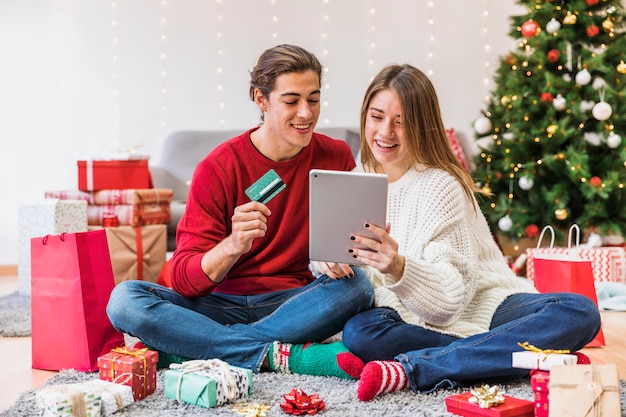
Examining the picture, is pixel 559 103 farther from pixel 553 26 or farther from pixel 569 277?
pixel 569 277

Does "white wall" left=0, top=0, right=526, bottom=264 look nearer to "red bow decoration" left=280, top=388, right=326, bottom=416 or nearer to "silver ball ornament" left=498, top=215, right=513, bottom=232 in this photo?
"silver ball ornament" left=498, top=215, right=513, bottom=232

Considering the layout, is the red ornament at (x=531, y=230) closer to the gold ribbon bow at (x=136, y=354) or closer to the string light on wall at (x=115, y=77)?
the string light on wall at (x=115, y=77)

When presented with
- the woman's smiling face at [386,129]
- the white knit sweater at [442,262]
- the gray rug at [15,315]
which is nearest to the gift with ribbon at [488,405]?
the white knit sweater at [442,262]

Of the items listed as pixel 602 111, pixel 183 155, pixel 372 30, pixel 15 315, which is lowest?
pixel 15 315

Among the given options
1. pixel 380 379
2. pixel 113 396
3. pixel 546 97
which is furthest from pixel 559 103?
pixel 113 396

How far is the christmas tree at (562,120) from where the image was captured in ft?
12.1

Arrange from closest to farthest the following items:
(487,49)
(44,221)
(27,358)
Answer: (27,358), (44,221), (487,49)

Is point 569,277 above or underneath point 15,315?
above

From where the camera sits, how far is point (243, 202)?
6.55ft

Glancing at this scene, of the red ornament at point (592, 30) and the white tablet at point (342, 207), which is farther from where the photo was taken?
the red ornament at point (592, 30)

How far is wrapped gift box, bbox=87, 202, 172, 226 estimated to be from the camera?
354 centimetres

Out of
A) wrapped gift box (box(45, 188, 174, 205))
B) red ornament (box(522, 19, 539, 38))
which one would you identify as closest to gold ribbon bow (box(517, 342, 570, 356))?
wrapped gift box (box(45, 188, 174, 205))

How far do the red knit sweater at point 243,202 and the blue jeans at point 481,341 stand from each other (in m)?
0.30

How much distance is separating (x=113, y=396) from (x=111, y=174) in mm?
2184
